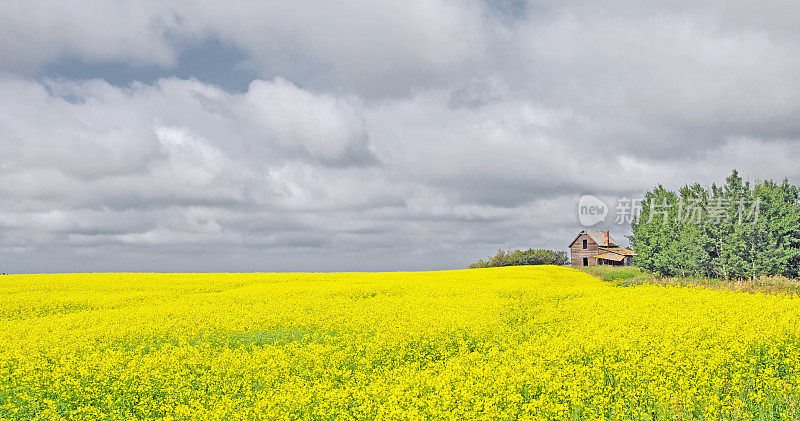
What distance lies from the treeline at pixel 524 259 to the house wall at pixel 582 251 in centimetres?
194

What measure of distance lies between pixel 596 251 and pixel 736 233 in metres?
43.7

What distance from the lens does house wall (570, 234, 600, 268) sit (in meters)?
81.7

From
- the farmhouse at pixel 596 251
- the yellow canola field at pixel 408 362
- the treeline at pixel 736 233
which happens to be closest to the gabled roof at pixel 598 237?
the farmhouse at pixel 596 251

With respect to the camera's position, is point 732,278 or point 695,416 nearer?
point 695,416

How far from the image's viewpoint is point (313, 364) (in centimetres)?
1160

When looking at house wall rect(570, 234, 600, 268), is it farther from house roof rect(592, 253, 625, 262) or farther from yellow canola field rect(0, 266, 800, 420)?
yellow canola field rect(0, 266, 800, 420)

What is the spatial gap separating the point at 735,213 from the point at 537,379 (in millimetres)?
38682

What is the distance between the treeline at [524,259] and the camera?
7612 centimetres

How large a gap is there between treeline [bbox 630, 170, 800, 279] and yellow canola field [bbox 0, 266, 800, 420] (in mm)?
21163

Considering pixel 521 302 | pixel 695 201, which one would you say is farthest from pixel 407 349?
pixel 695 201

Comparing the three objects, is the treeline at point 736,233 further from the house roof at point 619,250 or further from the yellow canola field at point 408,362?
the house roof at point 619,250

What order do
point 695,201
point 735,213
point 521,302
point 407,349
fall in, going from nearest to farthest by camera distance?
point 407,349 → point 521,302 → point 735,213 → point 695,201

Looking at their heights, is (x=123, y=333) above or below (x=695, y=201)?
below

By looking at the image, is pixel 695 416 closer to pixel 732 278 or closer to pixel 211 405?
pixel 211 405
